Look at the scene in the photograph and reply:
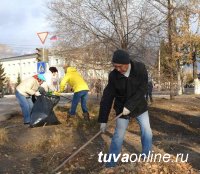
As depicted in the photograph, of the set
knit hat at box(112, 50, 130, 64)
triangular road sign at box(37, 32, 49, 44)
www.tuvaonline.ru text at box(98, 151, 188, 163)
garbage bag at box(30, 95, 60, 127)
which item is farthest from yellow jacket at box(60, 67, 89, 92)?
knit hat at box(112, 50, 130, 64)

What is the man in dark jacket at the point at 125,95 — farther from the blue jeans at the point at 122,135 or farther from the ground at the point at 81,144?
the ground at the point at 81,144

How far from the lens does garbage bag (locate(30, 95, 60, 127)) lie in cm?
1006

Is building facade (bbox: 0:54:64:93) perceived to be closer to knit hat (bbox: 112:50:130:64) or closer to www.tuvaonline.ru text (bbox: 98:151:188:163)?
www.tuvaonline.ru text (bbox: 98:151:188:163)

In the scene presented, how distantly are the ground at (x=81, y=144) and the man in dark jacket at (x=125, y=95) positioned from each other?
58cm

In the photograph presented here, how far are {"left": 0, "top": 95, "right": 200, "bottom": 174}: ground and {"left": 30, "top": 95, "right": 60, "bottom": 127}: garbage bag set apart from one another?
0.18 meters

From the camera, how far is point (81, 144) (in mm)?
8047

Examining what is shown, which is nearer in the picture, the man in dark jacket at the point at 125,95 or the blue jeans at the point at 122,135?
the man in dark jacket at the point at 125,95

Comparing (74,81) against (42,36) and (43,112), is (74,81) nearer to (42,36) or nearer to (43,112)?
(43,112)

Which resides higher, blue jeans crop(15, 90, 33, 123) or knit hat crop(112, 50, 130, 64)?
knit hat crop(112, 50, 130, 64)


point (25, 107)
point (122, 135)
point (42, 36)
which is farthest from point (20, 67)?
point (122, 135)

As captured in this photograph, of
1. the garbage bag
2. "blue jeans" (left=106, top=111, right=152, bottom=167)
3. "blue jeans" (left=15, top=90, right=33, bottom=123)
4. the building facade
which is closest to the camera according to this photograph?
"blue jeans" (left=106, top=111, right=152, bottom=167)

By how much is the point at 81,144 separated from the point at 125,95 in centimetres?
259

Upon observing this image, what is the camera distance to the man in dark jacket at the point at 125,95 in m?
5.60

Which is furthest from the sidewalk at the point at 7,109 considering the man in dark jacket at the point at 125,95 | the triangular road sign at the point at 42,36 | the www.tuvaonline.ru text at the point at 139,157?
the man in dark jacket at the point at 125,95
